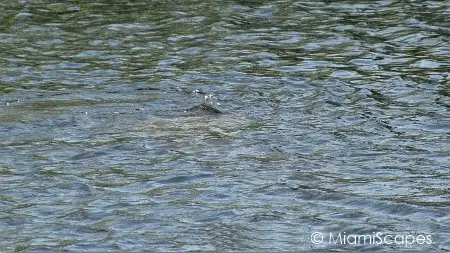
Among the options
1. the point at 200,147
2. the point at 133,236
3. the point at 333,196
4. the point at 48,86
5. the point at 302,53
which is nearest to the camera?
the point at 133,236

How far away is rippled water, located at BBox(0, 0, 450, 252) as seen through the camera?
8.53 m

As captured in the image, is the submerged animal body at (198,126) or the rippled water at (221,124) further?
the submerged animal body at (198,126)

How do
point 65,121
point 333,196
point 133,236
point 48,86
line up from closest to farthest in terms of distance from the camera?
point 133,236 → point 333,196 → point 65,121 → point 48,86

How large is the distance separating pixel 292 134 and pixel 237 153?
0.80m

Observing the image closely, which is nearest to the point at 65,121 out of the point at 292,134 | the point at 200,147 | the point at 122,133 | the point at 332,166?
the point at 122,133

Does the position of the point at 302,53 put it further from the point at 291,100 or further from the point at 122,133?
the point at 122,133

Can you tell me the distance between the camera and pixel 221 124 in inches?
453

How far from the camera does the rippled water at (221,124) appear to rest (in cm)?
853

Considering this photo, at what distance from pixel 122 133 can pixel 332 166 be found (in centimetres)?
246

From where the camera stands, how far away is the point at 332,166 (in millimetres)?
9914

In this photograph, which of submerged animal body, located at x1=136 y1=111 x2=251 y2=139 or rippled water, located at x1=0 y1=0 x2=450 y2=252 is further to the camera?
submerged animal body, located at x1=136 y1=111 x2=251 y2=139

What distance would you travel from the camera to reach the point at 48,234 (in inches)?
327

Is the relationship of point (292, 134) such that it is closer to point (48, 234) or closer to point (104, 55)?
point (48, 234)

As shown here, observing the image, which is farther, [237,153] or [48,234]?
[237,153]
